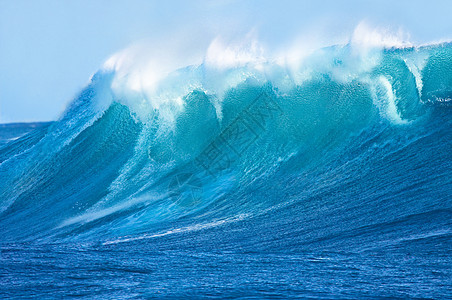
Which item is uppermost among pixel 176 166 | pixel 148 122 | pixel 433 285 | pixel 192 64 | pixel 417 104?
pixel 192 64

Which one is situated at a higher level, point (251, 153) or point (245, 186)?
point (251, 153)

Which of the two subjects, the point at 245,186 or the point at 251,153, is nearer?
the point at 245,186

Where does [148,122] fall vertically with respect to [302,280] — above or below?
above

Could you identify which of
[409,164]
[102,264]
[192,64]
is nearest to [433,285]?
[409,164]

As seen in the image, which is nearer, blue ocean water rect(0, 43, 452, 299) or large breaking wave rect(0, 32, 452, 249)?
blue ocean water rect(0, 43, 452, 299)

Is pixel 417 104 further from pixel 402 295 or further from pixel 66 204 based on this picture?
pixel 66 204

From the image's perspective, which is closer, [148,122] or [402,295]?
[402,295]

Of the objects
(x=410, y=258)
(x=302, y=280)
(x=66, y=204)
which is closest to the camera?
(x=302, y=280)

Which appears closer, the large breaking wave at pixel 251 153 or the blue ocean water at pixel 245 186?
the blue ocean water at pixel 245 186
